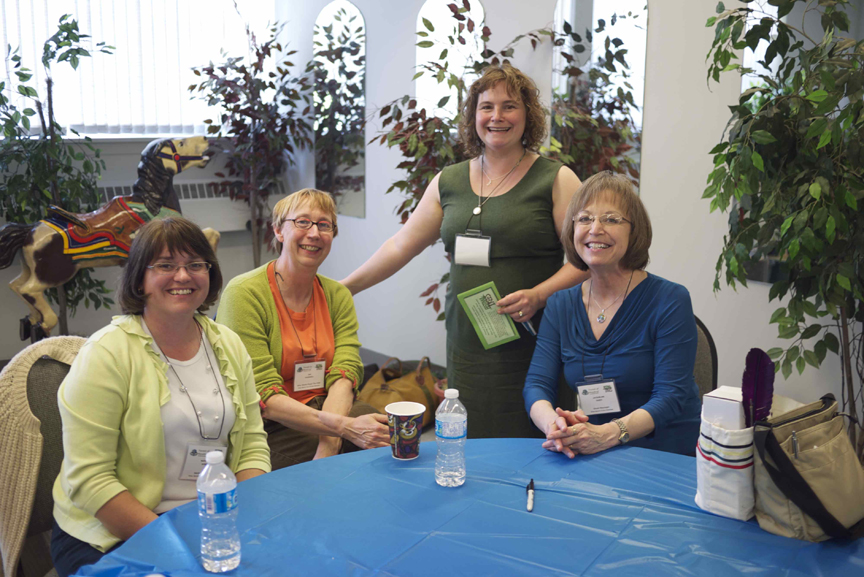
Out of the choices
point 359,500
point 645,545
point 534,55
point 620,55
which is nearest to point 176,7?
point 534,55

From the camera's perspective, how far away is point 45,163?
4012 millimetres

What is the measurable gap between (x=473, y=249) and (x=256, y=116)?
10.6 feet

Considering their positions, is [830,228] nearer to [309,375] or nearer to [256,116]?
[309,375]

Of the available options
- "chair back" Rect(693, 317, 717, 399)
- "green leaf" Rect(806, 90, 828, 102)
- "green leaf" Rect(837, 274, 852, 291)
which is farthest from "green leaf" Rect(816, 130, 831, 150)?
"chair back" Rect(693, 317, 717, 399)

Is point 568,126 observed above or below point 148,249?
above

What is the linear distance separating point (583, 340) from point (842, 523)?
864 mm

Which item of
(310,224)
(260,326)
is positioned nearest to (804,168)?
(310,224)

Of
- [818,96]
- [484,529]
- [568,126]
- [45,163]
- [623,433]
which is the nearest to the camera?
[484,529]

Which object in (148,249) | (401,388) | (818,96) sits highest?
(818,96)

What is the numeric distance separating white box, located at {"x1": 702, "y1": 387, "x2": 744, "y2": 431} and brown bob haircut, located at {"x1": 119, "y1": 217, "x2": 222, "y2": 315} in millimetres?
1224

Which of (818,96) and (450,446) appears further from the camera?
(818,96)

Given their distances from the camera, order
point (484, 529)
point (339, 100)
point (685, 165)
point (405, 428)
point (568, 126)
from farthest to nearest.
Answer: point (339, 100) < point (568, 126) < point (685, 165) < point (405, 428) < point (484, 529)

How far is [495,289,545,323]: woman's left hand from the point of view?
2.32 m

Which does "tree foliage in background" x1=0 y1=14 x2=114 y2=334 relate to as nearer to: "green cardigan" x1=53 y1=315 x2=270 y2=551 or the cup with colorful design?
"green cardigan" x1=53 y1=315 x2=270 y2=551
